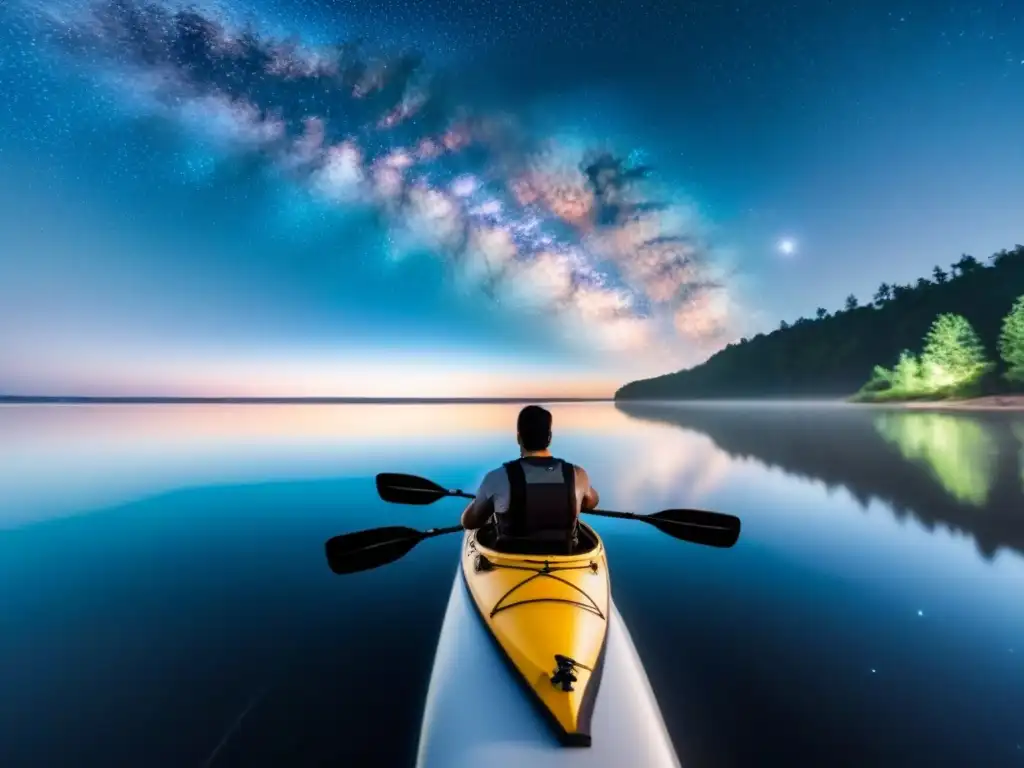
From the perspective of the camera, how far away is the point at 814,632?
5789 mm

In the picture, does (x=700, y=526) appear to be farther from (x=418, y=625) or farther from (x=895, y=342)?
(x=895, y=342)

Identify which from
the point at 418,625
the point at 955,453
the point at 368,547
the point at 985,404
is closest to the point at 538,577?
the point at 368,547

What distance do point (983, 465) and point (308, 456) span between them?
26.7 m

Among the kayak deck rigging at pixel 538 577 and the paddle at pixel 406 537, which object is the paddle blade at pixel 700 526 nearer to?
the paddle at pixel 406 537

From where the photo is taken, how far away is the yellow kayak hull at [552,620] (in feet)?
9.53

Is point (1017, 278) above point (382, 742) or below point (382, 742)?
above

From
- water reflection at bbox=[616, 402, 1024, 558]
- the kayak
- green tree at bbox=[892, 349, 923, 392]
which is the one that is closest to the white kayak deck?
the kayak

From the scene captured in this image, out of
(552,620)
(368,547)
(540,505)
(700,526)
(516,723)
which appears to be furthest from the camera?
(700,526)

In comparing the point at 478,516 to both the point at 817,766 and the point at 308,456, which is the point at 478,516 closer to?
the point at 817,766

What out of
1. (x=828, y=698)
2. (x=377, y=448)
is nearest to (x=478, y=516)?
(x=828, y=698)

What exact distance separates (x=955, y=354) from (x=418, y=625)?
242ft

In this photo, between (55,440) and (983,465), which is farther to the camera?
(55,440)

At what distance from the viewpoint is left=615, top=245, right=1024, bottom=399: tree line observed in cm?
6077

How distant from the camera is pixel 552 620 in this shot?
357 centimetres
